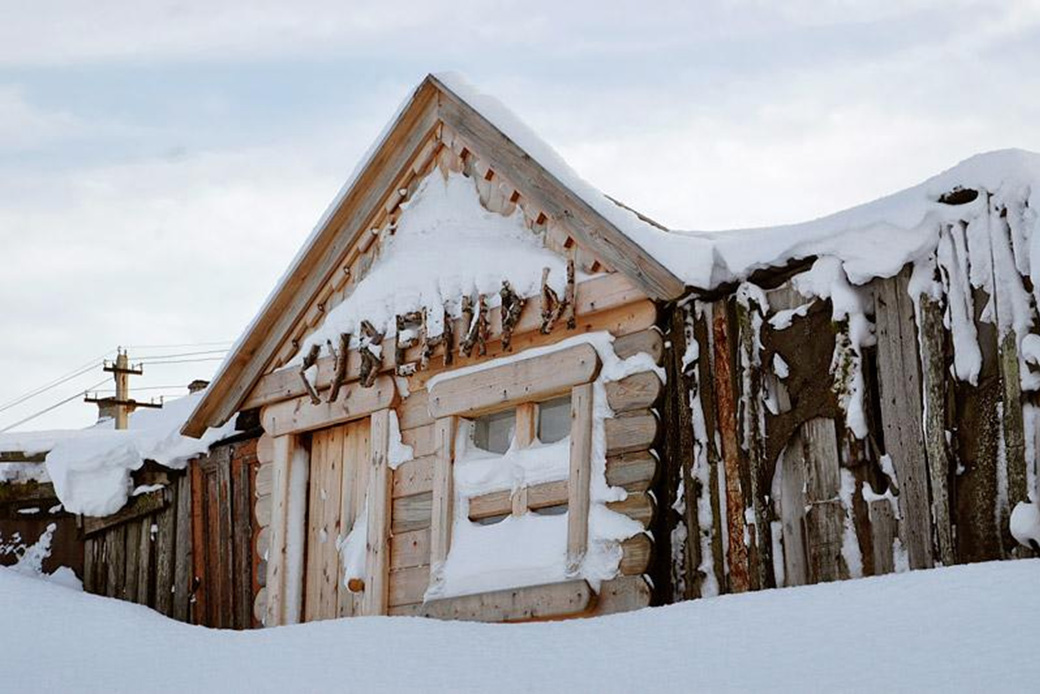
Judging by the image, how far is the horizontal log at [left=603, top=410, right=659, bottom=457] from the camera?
970 centimetres

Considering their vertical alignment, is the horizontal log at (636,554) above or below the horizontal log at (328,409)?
below

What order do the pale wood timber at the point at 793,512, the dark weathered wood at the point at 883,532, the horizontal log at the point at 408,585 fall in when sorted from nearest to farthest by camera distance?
the dark weathered wood at the point at 883,532
the pale wood timber at the point at 793,512
the horizontal log at the point at 408,585

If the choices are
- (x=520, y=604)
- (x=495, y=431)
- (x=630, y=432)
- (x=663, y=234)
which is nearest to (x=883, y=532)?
(x=630, y=432)

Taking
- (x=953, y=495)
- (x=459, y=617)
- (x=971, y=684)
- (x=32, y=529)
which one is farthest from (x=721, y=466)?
(x=32, y=529)

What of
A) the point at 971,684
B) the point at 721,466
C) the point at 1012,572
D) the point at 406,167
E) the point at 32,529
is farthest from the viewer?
the point at 32,529

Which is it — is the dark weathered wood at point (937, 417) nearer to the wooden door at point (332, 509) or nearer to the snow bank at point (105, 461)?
the wooden door at point (332, 509)

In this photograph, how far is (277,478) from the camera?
12.5 metres

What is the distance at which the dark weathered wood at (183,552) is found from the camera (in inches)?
557

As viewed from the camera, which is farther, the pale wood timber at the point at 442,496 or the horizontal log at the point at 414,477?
the horizontal log at the point at 414,477

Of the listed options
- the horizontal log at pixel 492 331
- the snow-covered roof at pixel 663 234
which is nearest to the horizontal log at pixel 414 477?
the horizontal log at pixel 492 331

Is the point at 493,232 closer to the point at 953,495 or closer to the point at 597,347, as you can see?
the point at 597,347

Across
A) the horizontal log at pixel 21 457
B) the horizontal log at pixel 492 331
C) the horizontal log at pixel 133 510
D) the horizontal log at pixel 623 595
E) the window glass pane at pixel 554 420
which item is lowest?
the horizontal log at pixel 623 595

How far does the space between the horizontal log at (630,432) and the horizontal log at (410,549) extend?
1939mm

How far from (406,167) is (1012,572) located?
21.7 ft
